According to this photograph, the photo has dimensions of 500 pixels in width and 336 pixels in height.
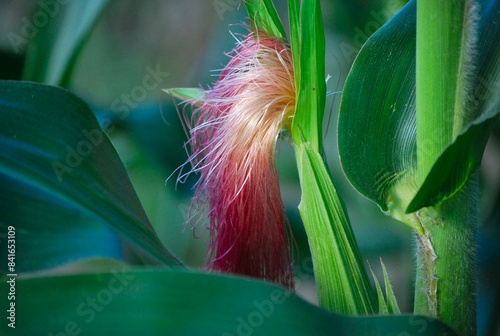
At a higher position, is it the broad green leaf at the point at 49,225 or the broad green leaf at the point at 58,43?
the broad green leaf at the point at 58,43

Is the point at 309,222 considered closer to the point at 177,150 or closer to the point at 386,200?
the point at 386,200

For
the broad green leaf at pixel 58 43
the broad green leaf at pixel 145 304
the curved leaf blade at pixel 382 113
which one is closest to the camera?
the broad green leaf at pixel 145 304

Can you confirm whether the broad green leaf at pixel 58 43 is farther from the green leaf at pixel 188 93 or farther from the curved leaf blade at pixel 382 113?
the curved leaf blade at pixel 382 113

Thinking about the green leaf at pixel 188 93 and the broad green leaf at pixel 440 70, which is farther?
the green leaf at pixel 188 93

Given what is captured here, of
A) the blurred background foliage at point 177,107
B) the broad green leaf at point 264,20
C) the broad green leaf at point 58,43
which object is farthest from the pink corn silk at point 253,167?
the broad green leaf at point 58,43

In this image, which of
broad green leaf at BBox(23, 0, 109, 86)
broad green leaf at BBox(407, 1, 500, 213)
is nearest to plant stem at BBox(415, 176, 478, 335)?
broad green leaf at BBox(407, 1, 500, 213)

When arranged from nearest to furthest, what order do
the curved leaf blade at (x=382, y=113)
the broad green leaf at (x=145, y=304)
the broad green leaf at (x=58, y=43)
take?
1. the broad green leaf at (x=145, y=304)
2. the curved leaf blade at (x=382, y=113)
3. the broad green leaf at (x=58, y=43)

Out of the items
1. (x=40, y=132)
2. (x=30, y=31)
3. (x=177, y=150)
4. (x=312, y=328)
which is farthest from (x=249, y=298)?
(x=30, y=31)
